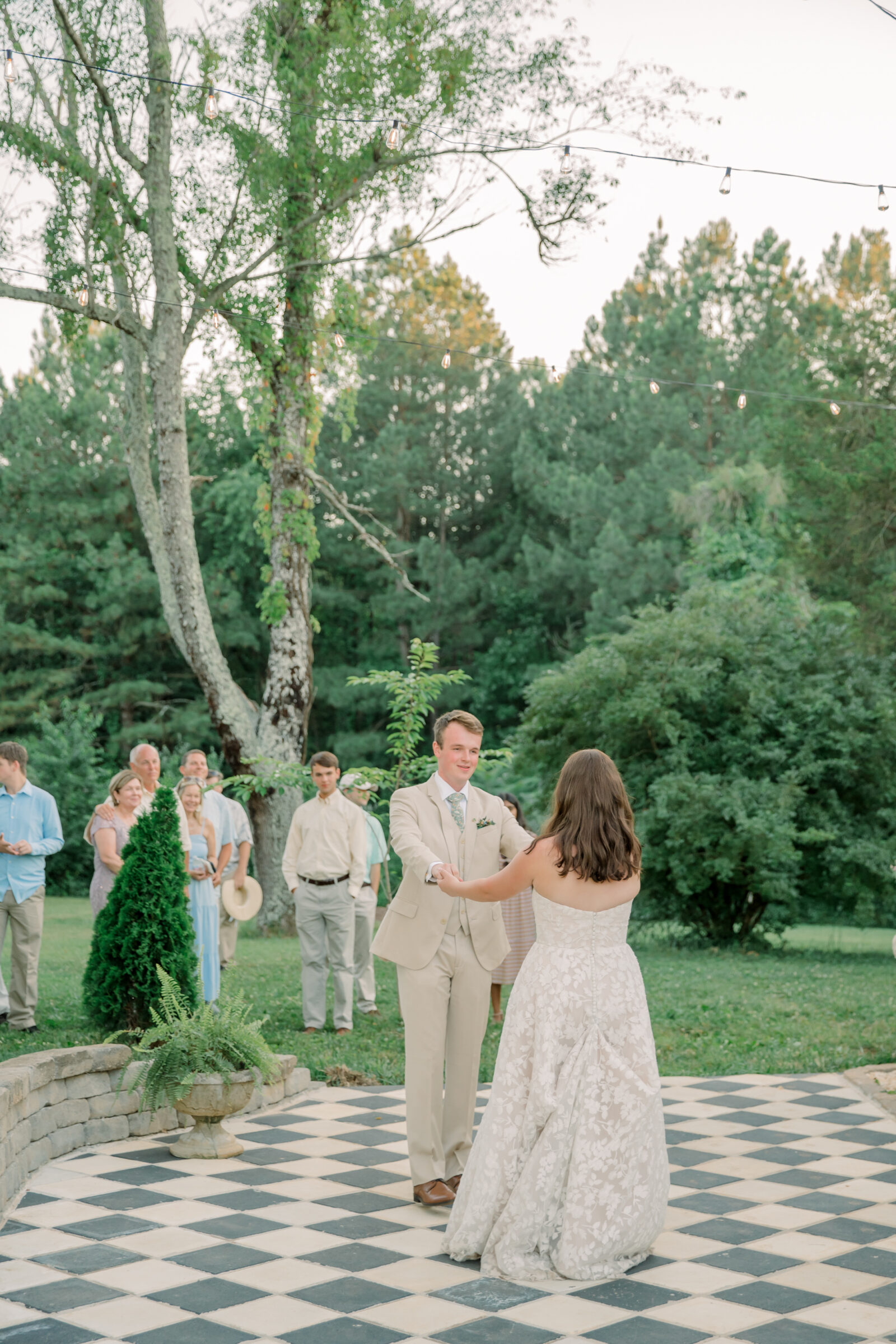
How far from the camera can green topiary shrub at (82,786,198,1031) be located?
727 centimetres

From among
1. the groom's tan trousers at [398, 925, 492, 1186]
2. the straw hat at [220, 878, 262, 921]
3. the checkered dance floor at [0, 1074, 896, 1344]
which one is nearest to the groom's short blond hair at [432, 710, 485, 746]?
the groom's tan trousers at [398, 925, 492, 1186]

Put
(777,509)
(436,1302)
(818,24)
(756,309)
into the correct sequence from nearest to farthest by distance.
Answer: (436,1302) → (818,24) → (777,509) → (756,309)

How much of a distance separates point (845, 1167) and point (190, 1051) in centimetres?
292

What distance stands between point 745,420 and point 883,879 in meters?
21.0

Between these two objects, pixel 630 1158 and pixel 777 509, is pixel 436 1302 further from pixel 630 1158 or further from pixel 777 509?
pixel 777 509

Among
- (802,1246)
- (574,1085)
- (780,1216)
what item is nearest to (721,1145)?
(780,1216)

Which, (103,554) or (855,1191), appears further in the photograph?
(103,554)

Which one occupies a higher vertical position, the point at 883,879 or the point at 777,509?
the point at 777,509

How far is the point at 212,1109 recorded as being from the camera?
5871mm

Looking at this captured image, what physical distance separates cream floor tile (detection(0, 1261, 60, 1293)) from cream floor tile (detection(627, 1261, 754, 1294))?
189cm

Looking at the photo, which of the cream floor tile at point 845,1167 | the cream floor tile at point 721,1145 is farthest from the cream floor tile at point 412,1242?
the cream floor tile at point 845,1167

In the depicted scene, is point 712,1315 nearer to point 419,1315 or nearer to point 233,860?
point 419,1315

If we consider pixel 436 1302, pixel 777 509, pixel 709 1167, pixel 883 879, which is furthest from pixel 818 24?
pixel 777 509

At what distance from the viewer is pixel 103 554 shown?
3272cm
